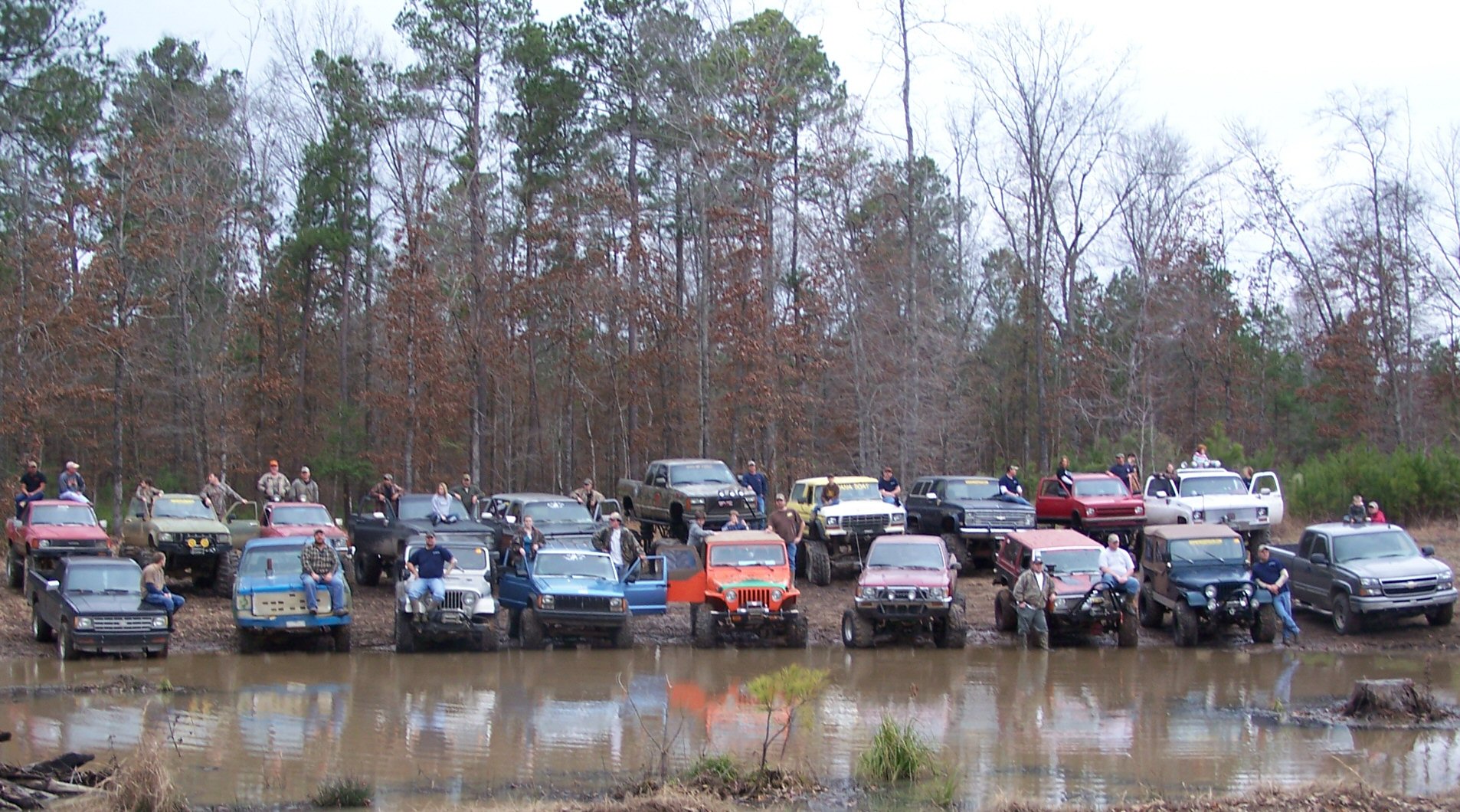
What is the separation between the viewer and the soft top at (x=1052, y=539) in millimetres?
22172

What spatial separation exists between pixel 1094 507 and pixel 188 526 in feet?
54.3

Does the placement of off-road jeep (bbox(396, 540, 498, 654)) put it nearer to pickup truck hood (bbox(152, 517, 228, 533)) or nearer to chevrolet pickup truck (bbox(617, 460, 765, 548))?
pickup truck hood (bbox(152, 517, 228, 533))

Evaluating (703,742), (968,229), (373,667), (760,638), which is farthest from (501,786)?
(968,229)

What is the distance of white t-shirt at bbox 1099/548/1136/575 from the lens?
21.4m

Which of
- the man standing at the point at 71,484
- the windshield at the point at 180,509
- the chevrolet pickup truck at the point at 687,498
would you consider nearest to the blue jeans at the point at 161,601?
the windshield at the point at 180,509

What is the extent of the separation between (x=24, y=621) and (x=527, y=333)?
27.2 metres

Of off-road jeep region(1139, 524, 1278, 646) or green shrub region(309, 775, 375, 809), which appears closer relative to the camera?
green shrub region(309, 775, 375, 809)

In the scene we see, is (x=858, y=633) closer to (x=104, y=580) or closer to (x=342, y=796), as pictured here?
(x=104, y=580)

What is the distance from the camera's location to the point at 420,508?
26.9 meters

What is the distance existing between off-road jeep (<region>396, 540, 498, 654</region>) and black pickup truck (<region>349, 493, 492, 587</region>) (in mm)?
3339

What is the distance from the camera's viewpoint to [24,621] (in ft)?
74.6

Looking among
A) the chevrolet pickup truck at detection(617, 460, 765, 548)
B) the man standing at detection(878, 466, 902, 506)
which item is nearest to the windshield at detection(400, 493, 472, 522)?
the chevrolet pickup truck at detection(617, 460, 765, 548)

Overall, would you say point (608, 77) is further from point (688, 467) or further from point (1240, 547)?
point (1240, 547)

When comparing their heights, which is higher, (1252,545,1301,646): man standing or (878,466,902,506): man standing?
(878,466,902,506): man standing
